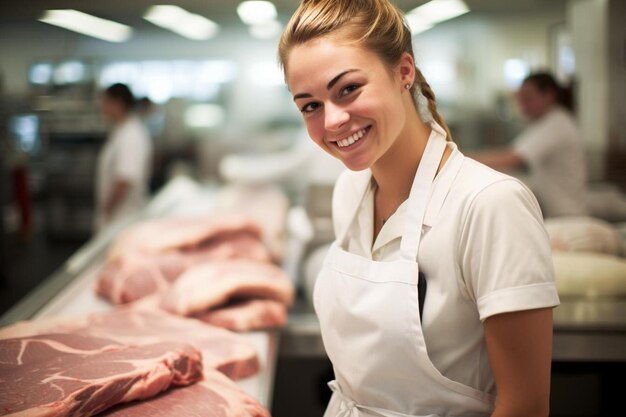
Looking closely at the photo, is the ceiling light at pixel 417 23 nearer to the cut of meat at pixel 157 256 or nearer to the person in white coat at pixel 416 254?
the person in white coat at pixel 416 254

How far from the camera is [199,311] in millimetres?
1826

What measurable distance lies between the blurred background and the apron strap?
1.59 feet

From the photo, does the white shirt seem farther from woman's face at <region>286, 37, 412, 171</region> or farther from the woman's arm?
woman's face at <region>286, 37, 412, 171</region>

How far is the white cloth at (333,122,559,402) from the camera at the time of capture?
92 cm

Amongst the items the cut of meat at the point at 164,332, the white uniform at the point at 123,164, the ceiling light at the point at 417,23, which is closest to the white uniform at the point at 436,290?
the cut of meat at the point at 164,332

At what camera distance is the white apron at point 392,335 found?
1033 mm

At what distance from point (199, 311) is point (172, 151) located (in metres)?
1.29

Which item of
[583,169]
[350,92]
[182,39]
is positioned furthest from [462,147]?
[350,92]

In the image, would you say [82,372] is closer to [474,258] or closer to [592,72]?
[474,258]

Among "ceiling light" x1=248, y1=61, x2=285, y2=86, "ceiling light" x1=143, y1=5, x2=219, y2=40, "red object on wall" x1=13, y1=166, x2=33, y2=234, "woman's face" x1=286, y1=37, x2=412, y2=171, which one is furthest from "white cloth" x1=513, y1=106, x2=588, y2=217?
"red object on wall" x1=13, y1=166, x2=33, y2=234

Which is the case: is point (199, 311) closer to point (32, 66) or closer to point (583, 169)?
point (32, 66)

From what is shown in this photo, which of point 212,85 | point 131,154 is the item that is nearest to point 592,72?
point 212,85

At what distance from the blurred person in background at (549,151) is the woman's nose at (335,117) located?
1422mm

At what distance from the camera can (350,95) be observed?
3.34ft
